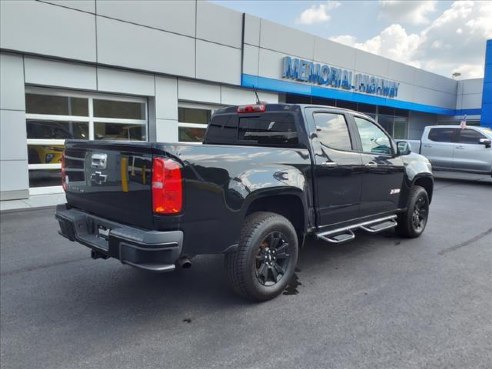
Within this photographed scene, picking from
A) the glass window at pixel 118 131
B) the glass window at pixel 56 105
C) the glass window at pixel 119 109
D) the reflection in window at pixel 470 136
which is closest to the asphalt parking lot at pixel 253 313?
the glass window at pixel 56 105

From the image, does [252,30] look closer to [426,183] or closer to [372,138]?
[426,183]

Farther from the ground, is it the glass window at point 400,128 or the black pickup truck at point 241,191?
the glass window at point 400,128

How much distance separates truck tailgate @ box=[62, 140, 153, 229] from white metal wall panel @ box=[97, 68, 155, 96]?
23.7ft

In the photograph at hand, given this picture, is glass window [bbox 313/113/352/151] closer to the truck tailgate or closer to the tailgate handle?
the truck tailgate

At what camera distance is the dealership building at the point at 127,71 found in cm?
924

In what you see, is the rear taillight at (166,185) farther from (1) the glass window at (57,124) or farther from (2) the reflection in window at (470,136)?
(2) the reflection in window at (470,136)

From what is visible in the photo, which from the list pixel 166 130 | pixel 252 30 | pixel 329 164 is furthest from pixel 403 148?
pixel 252 30

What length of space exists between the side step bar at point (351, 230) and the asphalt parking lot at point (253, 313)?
1.29 ft

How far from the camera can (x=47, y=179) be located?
33.6 feet

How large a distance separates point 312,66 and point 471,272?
1297cm

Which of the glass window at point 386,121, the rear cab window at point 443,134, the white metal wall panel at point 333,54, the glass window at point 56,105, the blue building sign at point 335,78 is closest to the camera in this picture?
the glass window at point 56,105

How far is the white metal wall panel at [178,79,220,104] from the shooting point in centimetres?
1245

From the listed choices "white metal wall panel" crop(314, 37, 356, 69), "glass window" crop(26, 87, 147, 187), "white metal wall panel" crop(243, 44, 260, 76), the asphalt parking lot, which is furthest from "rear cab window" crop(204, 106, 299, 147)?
"white metal wall panel" crop(314, 37, 356, 69)

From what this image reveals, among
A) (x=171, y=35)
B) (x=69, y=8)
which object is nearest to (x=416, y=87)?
(x=171, y=35)
